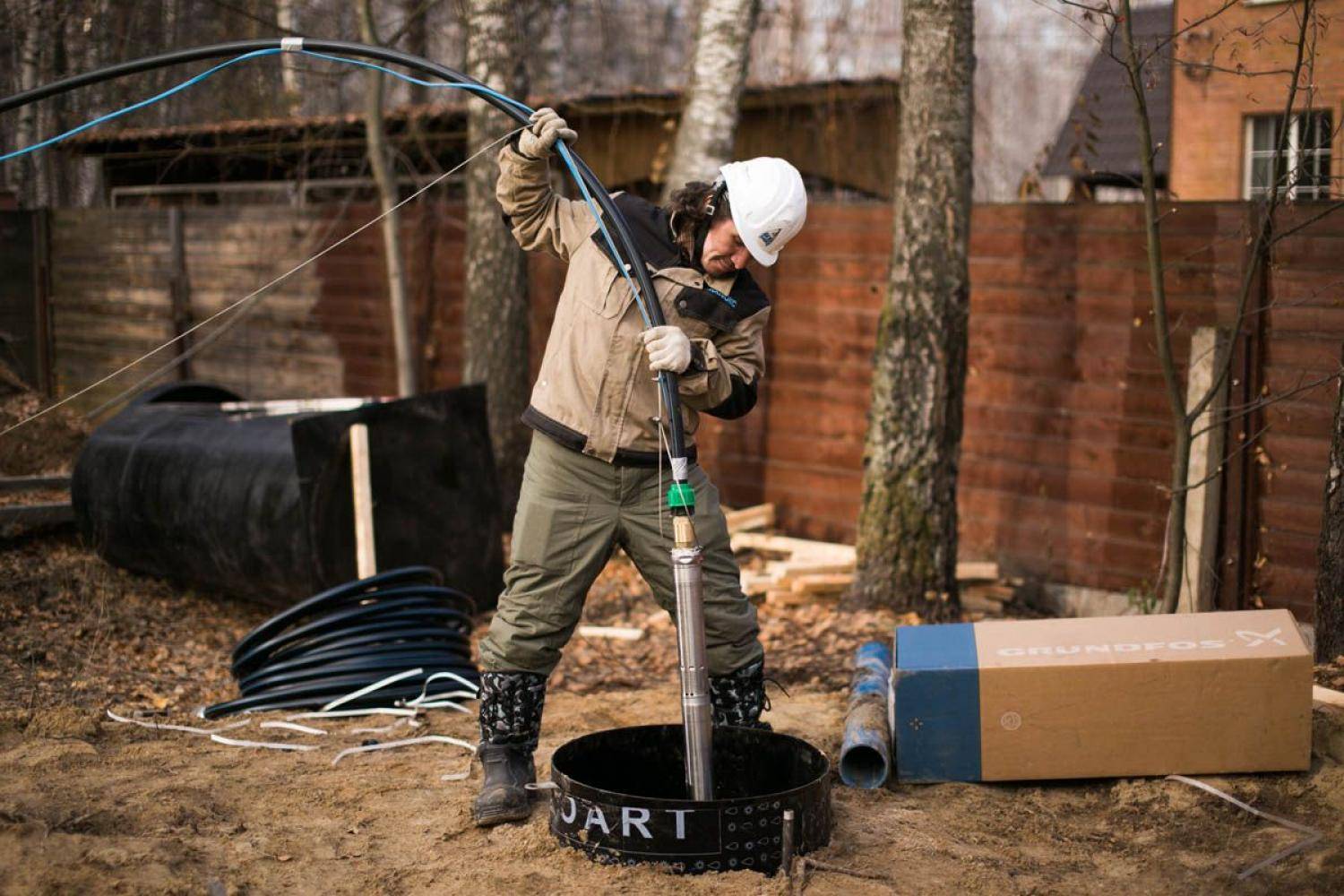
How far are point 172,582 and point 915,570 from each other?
427 centimetres

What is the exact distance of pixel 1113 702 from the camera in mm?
4504

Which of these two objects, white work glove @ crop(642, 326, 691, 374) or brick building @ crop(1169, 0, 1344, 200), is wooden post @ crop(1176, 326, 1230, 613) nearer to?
brick building @ crop(1169, 0, 1344, 200)

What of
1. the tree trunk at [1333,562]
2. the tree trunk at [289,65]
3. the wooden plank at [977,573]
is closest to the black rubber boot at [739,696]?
the tree trunk at [1333,562]

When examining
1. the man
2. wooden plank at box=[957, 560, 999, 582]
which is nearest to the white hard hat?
the man

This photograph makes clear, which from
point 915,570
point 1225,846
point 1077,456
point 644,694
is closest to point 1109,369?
point 1077,456

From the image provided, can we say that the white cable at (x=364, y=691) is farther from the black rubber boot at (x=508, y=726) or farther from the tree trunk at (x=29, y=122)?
the tree trunk at (x=29, y=122)

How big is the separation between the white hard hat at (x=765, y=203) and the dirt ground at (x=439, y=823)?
182 cm

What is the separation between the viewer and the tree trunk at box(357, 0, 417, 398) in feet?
34.4

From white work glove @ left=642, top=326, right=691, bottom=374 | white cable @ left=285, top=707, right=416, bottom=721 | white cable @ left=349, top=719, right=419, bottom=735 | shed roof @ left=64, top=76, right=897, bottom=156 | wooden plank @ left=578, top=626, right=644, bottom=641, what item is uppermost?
shed roof @ left=64, top=76, right=897, bottom=156

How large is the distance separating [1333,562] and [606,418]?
310 centimetres

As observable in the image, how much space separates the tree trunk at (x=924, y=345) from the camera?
7094mm

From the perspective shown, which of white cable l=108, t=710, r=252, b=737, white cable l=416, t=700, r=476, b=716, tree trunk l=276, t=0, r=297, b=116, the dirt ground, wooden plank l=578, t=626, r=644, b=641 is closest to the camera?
the dirt ground

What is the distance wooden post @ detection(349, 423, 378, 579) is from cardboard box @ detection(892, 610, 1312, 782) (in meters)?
3.22

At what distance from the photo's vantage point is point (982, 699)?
456cm
